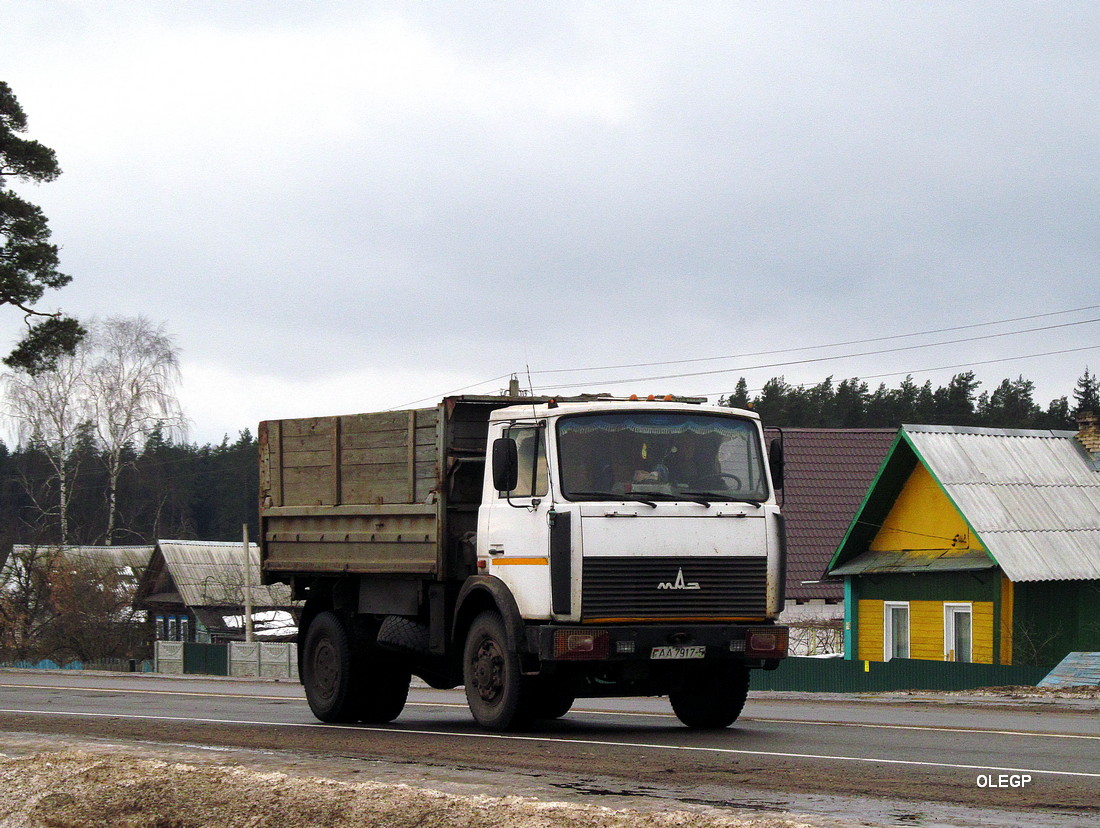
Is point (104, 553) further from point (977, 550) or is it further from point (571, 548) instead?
point (571, 548)

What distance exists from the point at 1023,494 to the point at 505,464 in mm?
20727

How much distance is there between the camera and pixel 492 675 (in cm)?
1292

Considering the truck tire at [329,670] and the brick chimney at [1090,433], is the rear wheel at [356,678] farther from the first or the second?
the brick chimney at [1090,433]

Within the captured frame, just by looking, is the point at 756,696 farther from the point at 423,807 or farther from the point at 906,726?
the point at 423,807

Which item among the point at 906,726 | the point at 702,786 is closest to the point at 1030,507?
the point at 906,726

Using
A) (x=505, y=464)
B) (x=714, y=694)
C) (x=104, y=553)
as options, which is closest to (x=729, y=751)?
(x=714, y=694)

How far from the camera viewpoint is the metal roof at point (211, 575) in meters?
59.6

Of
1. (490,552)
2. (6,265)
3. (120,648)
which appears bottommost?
(120,648)

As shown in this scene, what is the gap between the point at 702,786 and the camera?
358 inches

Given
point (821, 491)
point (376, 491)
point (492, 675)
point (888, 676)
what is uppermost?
point (821, 491)

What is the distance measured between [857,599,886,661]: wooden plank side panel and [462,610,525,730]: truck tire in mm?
20952

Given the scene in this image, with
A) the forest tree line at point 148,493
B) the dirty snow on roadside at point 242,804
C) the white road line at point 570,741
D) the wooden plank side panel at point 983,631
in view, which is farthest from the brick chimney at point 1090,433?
the forest tree line at point 148,493

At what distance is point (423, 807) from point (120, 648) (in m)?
46.9

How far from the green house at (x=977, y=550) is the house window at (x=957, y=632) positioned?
0.02 meters
